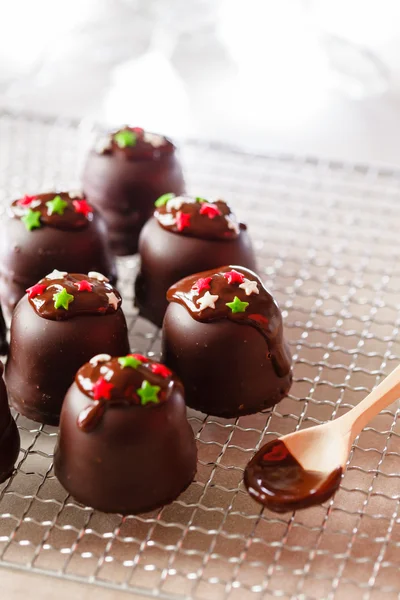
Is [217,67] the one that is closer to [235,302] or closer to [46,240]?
[46,240]

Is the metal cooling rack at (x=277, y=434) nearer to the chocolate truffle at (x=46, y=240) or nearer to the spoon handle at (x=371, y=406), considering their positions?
the spoon handle at (x=371, y=406)

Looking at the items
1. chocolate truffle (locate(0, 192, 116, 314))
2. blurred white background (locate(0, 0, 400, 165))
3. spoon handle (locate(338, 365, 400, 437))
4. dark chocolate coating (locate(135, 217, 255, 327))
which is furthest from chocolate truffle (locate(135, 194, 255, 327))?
blurred white background (locate(0, 0, 400, 165))

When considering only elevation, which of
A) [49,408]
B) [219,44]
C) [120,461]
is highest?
[120,461]

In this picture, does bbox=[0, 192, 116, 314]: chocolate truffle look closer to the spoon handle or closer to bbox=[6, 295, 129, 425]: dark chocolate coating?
bbox=[6, 295, 129, 425]: dark chocolate coating

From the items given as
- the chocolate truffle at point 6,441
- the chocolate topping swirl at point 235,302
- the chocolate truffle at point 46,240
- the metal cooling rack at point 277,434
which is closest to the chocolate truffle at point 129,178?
the metal cooling rack at point 277,434

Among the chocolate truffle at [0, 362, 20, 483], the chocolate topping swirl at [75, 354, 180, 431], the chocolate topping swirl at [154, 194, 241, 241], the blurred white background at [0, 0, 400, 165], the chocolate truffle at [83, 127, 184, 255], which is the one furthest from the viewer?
the blurred white background at [0, 0, 400, 165]

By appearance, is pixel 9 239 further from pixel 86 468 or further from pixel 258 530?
pixel 258 530

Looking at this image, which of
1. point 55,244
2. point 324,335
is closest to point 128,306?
point 55,244
